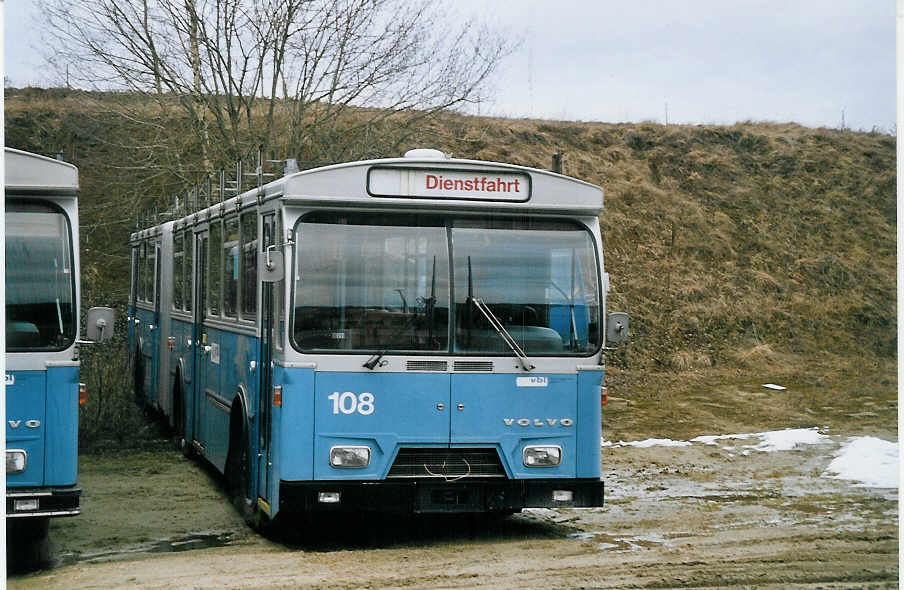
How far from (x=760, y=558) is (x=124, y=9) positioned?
13.1 meters

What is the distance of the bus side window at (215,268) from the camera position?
12.2 metres

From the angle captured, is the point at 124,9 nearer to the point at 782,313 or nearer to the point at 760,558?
the point at 760,558

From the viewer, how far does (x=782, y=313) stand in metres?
31.5

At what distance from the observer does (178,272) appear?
14812 mm

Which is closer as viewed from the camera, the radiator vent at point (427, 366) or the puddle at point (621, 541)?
the radiator vent at point (427, 366)

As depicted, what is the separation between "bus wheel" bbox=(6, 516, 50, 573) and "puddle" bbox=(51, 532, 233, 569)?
148mm

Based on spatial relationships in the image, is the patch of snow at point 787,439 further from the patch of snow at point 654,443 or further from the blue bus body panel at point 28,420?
the blue bus body panel at point 28,420

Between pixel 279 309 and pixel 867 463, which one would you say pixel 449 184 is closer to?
pixel 279 309

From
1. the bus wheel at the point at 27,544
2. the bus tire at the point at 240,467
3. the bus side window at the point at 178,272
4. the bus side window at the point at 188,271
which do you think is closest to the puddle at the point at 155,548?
the bus wheel at the point at 27,544

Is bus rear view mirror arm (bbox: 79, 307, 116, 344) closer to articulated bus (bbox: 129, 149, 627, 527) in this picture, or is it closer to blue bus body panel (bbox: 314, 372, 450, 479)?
articulated bus (bbox: 129, 149, 627, 527)

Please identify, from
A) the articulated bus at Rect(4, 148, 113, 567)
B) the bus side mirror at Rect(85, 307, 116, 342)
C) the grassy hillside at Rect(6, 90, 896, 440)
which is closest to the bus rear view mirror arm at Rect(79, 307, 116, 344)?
the bus side mirror at Rect(85, 307, 116, 342)

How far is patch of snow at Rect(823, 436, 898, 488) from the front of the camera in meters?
13.6

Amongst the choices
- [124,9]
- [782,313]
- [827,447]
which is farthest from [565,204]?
[782,313]

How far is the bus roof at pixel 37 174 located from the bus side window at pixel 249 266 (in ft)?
6.22
